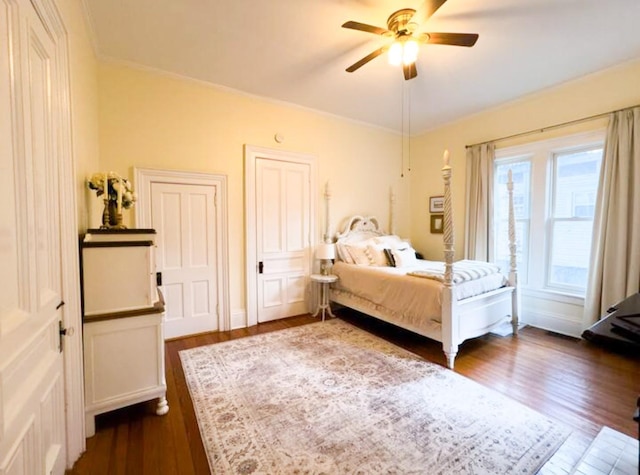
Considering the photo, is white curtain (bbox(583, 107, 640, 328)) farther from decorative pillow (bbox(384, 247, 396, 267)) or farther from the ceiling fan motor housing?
the ceiling fan motor housing

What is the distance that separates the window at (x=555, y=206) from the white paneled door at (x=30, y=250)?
4.73 metres

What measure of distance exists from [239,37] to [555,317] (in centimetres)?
478

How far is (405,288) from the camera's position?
10.1 feet

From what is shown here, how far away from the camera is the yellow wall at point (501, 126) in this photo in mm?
3010

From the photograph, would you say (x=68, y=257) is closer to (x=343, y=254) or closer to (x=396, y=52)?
(x=396, y=52)

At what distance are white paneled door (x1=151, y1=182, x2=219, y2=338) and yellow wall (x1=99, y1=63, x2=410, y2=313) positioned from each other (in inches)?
9.2

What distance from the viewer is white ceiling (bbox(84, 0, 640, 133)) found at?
2176 mm

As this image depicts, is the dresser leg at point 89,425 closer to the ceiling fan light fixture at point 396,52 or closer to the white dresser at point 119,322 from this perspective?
Answer: the white dresser at point 119,322

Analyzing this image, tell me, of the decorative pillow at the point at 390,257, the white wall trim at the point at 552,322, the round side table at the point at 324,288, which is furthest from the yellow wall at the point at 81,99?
the white wall trim at the point at 552,322

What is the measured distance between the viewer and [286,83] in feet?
11.0

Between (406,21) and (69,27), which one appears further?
(406,21)

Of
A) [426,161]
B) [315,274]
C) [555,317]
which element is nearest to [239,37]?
[315,274]

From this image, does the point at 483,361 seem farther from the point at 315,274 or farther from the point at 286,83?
the point at 286,83

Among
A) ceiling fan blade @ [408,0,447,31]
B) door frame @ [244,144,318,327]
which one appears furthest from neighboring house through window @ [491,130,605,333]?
door frame @ [244,144,318,327]
